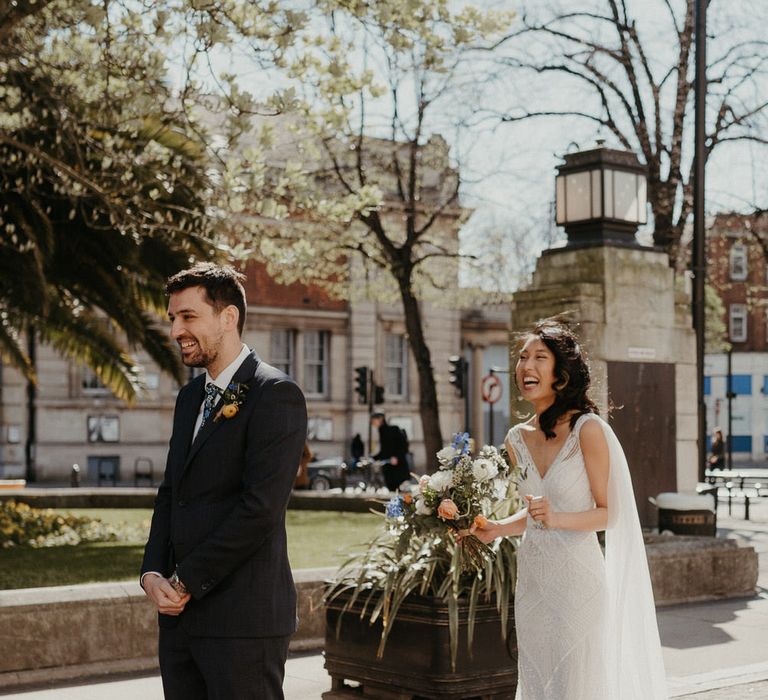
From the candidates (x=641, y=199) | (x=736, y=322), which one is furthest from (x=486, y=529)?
(x=736, y=322)

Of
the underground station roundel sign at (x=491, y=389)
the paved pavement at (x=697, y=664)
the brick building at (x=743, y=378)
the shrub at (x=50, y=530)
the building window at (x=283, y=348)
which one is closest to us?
the paved pavement at (x=697, y=664)

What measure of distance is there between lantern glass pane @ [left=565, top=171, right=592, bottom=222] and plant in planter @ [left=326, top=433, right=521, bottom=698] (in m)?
5.97

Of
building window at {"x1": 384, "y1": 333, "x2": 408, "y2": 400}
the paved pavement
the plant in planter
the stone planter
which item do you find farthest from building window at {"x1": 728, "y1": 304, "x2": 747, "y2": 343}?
the stone planter

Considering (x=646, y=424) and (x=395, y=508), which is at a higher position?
(x=646, y=424)

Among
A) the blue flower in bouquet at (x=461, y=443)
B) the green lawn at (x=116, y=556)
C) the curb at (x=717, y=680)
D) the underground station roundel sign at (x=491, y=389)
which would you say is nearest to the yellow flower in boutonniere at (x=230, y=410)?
the blue flower in bouquet at (x=461, y=443)

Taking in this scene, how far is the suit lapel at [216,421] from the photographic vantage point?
4.14 metres

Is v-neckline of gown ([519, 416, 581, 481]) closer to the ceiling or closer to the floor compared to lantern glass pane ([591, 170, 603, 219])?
closer to the floor

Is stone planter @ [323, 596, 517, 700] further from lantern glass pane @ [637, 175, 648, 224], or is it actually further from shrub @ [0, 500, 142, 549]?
shrub @ [0, 500, 142, 549]

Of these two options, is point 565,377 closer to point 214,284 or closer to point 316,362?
point 214,284

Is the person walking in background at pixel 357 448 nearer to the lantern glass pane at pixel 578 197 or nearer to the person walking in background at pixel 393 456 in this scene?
the person walking in background at pixel 393 456

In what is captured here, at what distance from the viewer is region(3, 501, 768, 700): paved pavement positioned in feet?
25.0

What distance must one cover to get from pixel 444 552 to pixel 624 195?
657 cm

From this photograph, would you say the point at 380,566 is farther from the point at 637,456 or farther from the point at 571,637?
the point at 637,456

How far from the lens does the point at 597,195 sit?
41.4ft
